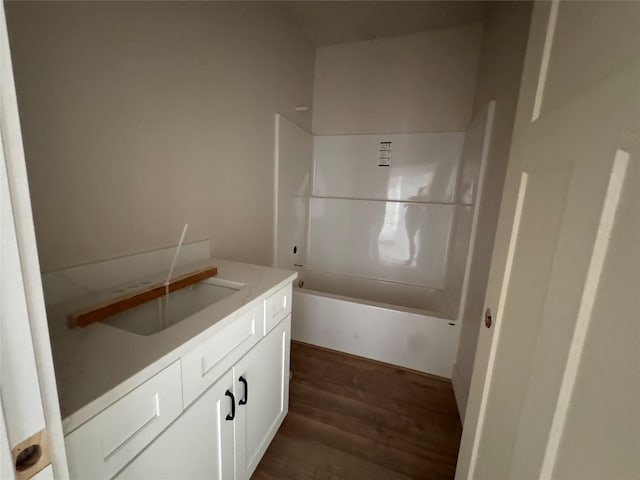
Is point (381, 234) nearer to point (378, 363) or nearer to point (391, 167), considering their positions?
point (391, 167)

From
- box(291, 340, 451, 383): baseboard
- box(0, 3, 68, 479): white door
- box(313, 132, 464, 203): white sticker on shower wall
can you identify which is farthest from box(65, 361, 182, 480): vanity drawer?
box(313, 132, 464, 203): white sticker on shower wall

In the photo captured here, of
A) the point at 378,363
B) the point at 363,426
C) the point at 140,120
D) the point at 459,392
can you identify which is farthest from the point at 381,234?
the point at 140,120

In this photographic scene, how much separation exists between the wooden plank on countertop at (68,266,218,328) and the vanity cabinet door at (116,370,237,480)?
1.20 ft

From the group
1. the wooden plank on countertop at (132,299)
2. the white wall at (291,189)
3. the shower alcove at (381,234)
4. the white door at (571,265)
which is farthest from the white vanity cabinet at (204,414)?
the white wall at (291,189)

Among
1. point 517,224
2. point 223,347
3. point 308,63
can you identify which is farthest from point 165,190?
point 308,63

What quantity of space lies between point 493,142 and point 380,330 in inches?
56.9

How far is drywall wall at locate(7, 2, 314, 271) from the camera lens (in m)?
0.79

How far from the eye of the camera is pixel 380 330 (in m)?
1.99

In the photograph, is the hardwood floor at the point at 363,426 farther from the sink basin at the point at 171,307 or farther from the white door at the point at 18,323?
the white door at the point at 18,323

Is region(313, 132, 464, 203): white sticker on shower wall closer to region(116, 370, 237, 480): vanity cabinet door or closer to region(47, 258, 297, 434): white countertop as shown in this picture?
region(47, 258, 297, 434): white countertop

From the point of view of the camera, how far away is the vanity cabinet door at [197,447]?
0.62 m

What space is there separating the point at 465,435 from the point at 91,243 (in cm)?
150

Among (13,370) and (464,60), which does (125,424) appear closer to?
(13,370)

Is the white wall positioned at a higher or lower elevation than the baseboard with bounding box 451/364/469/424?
higher
